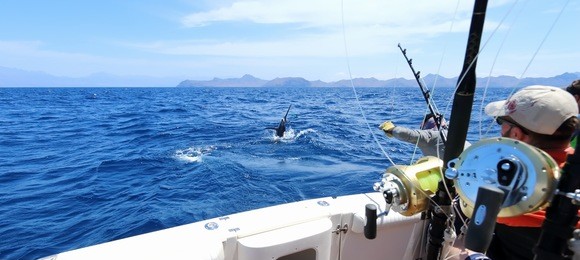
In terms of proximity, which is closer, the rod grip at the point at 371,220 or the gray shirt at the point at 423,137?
the rod grip at the point at 371,220

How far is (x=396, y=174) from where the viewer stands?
5.85 ft

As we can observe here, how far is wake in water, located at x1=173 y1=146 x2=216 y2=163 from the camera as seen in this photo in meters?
9.46

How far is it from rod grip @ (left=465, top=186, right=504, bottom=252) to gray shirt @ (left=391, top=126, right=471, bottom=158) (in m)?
2.31

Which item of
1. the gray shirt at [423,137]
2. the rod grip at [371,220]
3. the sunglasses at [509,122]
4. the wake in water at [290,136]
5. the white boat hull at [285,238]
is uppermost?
the sunglasses at [509,122]

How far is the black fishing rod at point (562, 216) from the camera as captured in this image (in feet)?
3.54

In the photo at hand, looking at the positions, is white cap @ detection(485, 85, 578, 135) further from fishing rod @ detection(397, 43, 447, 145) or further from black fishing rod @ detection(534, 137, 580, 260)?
fishing rod @ detection(397, 43, 447, 145)

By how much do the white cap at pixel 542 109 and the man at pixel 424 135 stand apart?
172 cm

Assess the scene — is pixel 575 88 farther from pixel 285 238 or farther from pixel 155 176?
pixel 155 176

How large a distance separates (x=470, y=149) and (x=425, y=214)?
1259 mm

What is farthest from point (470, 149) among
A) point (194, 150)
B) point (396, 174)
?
point (194, 150)

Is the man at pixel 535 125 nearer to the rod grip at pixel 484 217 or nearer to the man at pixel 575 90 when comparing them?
the rod grip at pixel 484 217

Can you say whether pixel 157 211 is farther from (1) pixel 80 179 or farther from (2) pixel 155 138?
(2) pixel 155 138

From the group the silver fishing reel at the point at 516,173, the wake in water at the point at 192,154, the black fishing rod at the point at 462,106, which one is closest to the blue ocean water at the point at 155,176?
the wake in water at the point at 192,154

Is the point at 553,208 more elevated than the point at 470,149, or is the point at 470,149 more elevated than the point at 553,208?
the point at 470,149
